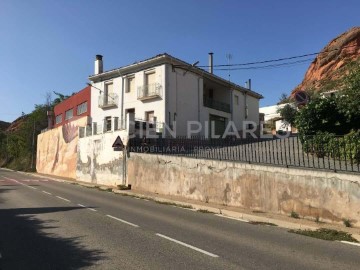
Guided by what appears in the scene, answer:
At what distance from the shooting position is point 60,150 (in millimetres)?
38938

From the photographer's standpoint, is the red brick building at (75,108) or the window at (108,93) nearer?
the window at (108,93)

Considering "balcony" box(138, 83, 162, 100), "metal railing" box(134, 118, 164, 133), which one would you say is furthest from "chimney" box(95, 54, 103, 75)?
"metal railing" box(134, 118, 164, 133)

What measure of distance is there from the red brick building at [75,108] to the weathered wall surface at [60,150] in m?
1.63

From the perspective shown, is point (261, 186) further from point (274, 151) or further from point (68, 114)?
point (68, 114)

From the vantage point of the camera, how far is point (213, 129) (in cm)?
3366

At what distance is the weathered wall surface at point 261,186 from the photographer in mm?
10203

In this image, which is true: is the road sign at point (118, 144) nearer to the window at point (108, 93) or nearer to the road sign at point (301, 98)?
the road sign at point (301, 98)

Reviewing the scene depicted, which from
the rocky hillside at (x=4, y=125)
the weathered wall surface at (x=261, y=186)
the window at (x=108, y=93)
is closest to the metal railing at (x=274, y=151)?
the weathered wall surface at (x=261, y=186)

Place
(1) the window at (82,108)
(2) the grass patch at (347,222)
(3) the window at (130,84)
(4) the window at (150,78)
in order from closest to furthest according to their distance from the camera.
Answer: (2) the grass patch at (347,222)
(4) the window at (150,78)
(3) the window at (130,84)
(1) the window at (82,108)

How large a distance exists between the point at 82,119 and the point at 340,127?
24925 millimetres

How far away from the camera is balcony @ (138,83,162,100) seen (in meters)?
28.4

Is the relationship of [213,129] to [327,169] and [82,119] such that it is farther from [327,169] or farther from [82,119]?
[327,169]

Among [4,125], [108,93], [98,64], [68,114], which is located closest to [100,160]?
[108,93]

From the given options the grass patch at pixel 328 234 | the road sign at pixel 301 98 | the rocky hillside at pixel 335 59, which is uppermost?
the rocky hillside at pixel 335 59
